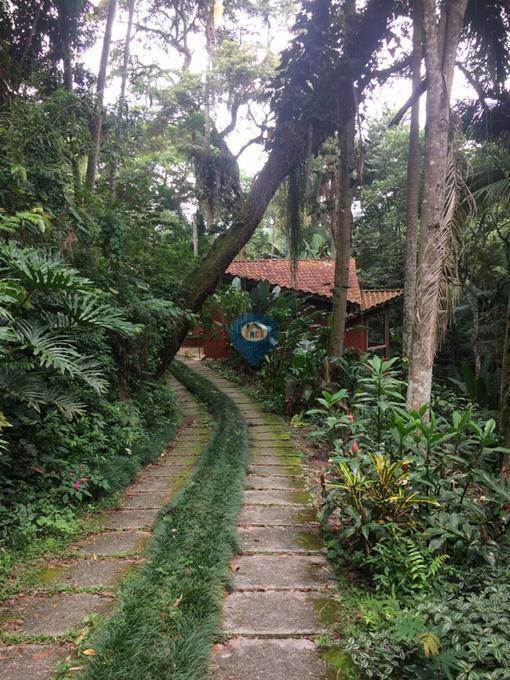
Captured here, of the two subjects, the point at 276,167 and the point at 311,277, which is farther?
the point at 311,277

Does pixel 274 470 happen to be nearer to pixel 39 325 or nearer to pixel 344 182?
pixel 39 325

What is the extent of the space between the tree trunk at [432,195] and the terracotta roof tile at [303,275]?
764 cm

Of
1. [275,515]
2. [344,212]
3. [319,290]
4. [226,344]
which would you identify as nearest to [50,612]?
[275,515]

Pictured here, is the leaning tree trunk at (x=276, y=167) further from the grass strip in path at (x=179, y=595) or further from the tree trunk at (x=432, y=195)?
the grass strip in path at (x=179, y=595)

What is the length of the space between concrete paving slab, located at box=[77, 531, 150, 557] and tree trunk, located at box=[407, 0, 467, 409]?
7.69ft

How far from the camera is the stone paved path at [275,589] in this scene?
6.75 ft

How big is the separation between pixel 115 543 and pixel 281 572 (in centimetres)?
112

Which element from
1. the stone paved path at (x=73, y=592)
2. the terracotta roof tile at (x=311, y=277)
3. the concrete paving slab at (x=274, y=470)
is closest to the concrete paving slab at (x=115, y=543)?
the stone paved path at (x=73, y=592)

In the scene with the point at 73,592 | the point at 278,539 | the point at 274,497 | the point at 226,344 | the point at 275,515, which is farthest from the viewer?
the point at 226,344

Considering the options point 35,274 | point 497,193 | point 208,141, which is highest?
point 208,141

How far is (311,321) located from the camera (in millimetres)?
8859

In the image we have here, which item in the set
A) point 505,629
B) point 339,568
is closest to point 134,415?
point 339,568

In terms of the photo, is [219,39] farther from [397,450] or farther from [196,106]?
[397,450]

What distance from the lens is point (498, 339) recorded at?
9805 millimetres
